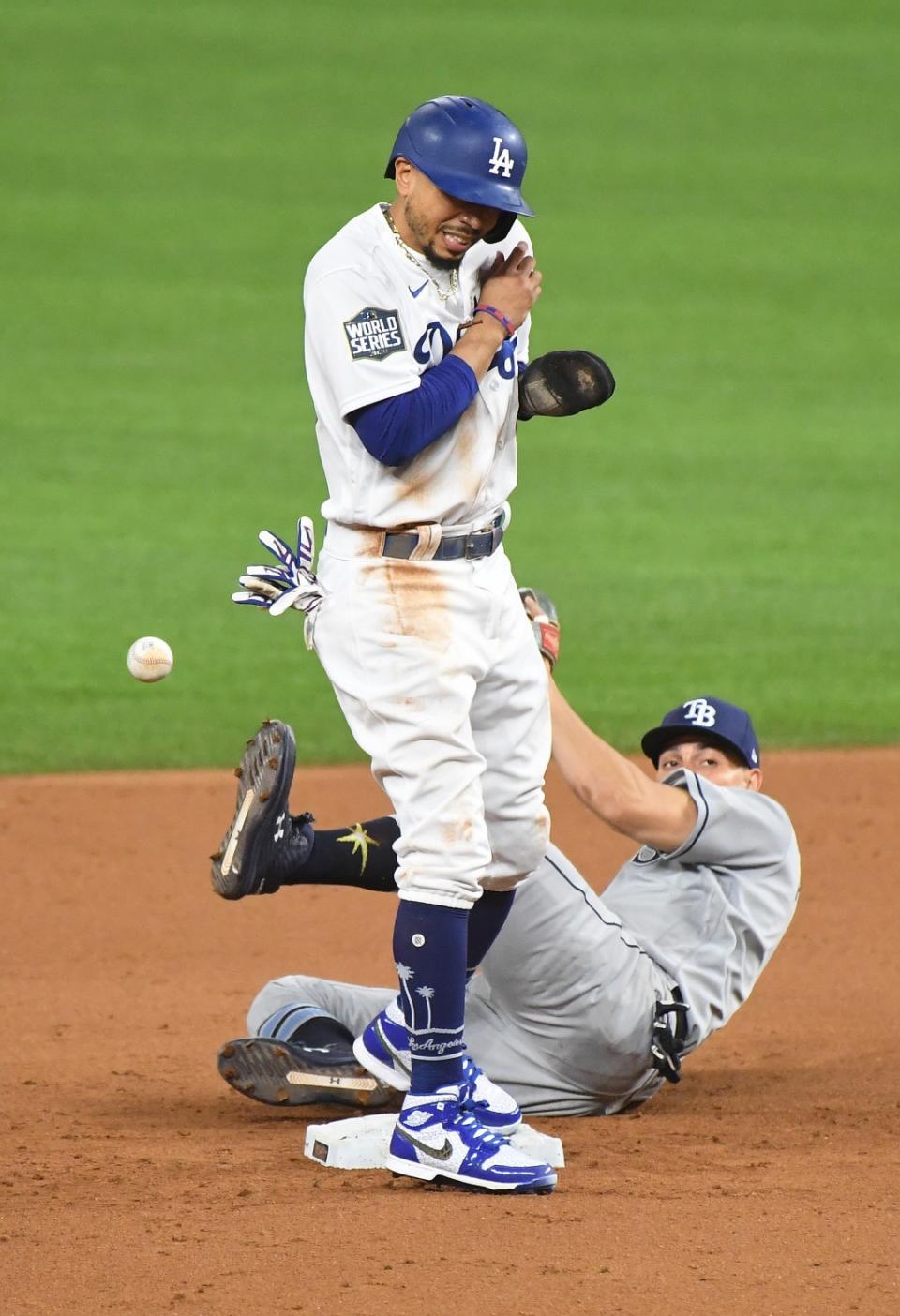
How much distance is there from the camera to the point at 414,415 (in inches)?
139

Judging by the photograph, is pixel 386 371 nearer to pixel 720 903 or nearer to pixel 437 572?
pixel 437 572

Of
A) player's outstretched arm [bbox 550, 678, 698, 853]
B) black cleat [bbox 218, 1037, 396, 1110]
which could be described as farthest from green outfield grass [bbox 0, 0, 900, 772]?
black cleat [bbox 218, 1037, 396, 1110]

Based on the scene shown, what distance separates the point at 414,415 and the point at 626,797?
1.14m

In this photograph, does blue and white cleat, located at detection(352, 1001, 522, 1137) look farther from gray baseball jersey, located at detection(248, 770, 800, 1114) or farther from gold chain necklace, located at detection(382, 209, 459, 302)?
gold chain necklace, located at detection(382, 209, 459, 302)

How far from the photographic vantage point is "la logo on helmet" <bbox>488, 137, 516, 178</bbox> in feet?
11.9

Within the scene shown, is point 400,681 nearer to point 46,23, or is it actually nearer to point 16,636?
point 16,636

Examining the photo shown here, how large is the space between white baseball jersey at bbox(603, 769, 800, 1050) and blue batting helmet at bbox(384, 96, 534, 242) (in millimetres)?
1432

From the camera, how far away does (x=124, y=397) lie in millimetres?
14258

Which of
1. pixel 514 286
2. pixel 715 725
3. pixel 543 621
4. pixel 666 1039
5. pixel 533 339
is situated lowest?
pixel 666 1039

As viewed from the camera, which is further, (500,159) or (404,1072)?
(404,1072)

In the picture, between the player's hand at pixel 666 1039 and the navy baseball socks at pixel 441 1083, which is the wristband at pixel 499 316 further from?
the player's hand at pixel 666 1039

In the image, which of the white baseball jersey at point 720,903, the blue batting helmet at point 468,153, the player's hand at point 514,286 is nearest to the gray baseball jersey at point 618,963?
the white baseball jersey at point 720,903

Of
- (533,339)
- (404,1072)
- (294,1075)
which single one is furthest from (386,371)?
(533,339)

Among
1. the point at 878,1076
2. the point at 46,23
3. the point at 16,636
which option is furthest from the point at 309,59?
the point at 878,1076
